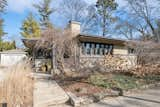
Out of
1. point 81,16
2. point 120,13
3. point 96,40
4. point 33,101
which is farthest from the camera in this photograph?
point 81,16

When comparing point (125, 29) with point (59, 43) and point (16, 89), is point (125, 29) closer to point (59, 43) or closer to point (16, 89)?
point (59, 43)

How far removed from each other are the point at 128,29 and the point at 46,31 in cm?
2746

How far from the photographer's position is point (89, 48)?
17406 mm

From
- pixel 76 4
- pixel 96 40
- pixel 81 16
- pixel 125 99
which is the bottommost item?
pixel 125 99

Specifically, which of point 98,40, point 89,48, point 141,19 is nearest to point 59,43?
point 89,48

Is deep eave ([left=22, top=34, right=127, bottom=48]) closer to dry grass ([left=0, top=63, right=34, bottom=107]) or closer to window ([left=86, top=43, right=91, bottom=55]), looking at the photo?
window ([left=86, top=43, right=91, bottom=55])

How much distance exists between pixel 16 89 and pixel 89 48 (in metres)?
11.8

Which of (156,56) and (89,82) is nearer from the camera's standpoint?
(89,82)

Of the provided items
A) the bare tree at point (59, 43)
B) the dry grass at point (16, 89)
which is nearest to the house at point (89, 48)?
the bare tree at point (59, 43)

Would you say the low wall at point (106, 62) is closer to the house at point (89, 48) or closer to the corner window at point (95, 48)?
the house at point (89, 48)

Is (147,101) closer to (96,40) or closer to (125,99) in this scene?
(125,99)

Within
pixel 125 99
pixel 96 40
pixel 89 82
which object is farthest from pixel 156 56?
pixel 125 99

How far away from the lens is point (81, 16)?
38688mm

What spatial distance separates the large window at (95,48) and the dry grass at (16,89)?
10.3 m
